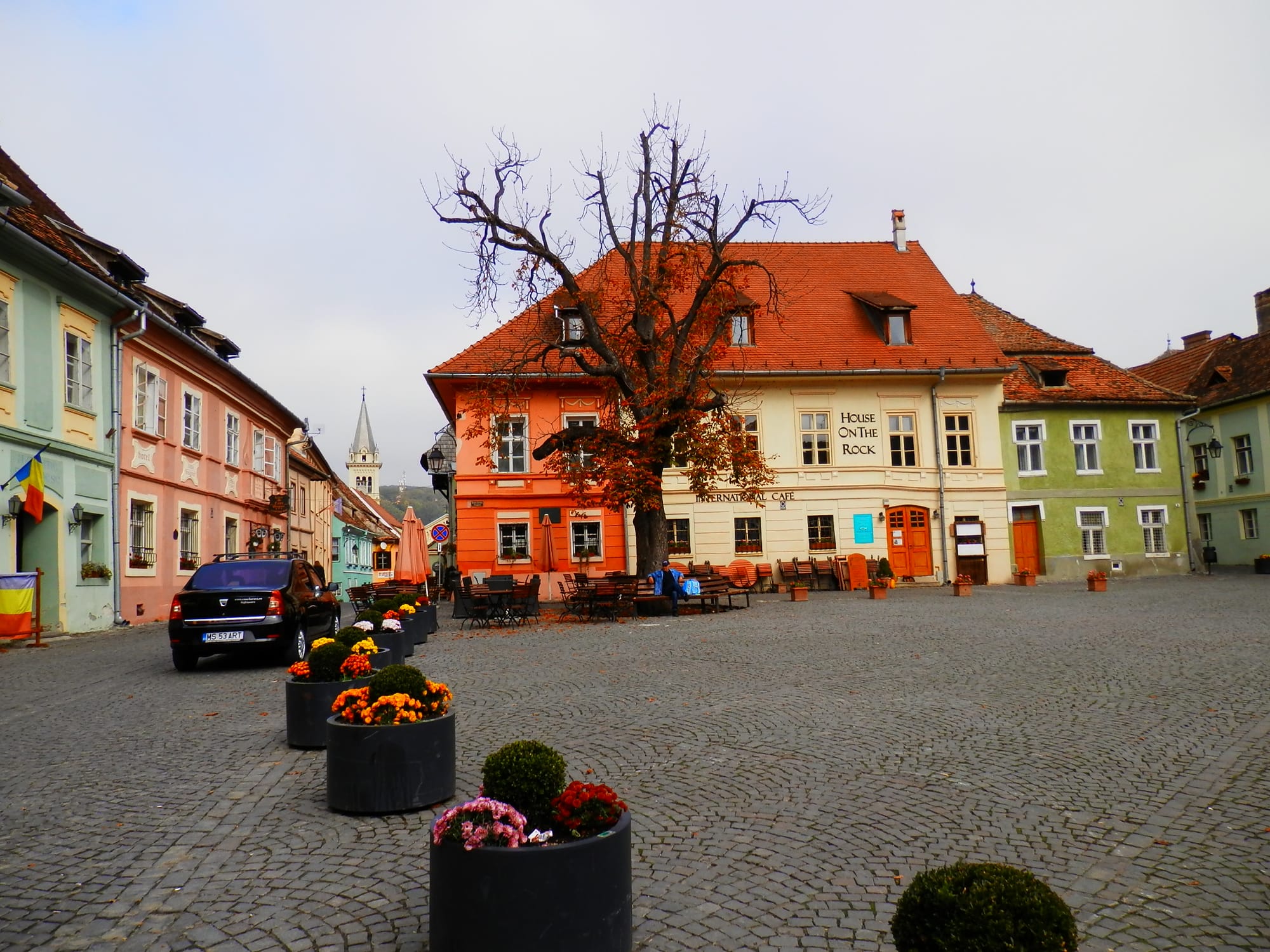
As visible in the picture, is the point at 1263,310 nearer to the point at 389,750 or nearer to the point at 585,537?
the point at 585,537

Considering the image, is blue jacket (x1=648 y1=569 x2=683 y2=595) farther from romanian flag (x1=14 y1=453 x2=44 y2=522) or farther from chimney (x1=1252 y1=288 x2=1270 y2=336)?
chimney (x1=1252 y1=288 x2=1270 y2=336)

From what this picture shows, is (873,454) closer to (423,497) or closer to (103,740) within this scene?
(103,740)

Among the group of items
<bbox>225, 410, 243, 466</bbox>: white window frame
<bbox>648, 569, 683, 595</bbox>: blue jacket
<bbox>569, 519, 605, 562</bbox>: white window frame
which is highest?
<bbox>225, 410, 243, 466</bbox>: white window frame

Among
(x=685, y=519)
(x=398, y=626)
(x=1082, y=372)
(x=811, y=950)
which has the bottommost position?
(x=811, y=950)

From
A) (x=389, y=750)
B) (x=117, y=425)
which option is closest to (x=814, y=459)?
→ (x=117, y=425)

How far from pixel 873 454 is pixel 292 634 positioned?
22.9 m

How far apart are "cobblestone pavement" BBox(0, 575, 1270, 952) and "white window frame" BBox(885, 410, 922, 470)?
20180 mm

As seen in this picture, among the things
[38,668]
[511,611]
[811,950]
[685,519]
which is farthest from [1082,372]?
[811,950]

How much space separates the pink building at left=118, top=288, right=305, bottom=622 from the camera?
22625 mm

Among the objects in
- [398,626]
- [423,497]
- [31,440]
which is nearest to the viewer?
[398,626]

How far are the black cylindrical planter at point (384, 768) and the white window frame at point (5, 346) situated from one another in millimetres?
15327

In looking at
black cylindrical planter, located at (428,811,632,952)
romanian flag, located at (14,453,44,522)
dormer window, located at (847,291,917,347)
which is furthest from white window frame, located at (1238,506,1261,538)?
black cylindrical planter, located at (428,811,632,952)

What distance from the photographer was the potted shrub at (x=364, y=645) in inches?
354

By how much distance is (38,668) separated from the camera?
13812 mm
